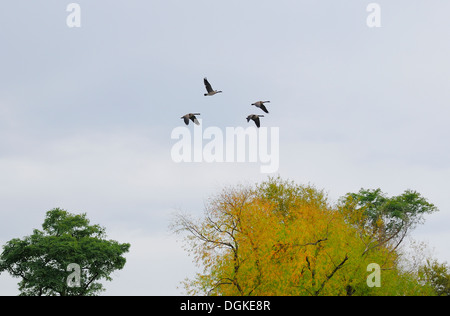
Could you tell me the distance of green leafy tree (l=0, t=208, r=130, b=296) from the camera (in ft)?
168

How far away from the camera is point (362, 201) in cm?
7462

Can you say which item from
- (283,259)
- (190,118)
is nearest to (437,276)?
(283,259)

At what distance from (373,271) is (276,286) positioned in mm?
7660

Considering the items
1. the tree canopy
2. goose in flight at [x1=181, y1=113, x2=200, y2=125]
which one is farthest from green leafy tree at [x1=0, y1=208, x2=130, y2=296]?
goose in flight at [x1=181, y1=113, x2=200, y2=125]

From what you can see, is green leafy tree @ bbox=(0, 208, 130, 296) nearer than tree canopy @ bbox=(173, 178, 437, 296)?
No

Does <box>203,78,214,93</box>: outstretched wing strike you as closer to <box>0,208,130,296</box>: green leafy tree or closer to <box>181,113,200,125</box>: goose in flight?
<box>181,113,200,125</box>: goose in flight

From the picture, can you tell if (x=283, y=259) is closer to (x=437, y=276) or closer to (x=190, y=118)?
(x=190, y=118)

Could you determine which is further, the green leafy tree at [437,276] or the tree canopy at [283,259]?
the green leafy tree at [437,276]

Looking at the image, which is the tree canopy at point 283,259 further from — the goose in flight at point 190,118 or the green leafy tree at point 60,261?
the green leafy tree at point 60,261

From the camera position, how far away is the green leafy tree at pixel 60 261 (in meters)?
51.2

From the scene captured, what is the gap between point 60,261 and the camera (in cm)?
5200

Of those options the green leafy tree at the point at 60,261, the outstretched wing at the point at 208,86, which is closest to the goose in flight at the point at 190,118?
the outstretched wing at the point at 208,86
